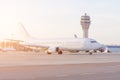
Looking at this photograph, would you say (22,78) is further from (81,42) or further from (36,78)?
(81,42)

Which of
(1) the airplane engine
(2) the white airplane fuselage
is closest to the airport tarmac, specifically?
(2) the white airplane fuselage

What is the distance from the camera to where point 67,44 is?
72188 millimetres

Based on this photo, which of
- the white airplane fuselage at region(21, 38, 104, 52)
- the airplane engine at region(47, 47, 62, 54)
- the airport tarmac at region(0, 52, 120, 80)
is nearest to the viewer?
the airport tarmac at region(0, 52, 120, 80)

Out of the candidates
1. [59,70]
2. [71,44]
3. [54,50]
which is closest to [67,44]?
[71,44]

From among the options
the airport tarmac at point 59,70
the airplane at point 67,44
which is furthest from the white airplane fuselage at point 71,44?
the airport tarmac at point 59,70

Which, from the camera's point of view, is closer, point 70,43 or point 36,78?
point 36,78

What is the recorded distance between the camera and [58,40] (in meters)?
75.6

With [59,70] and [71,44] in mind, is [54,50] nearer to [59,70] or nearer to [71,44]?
[71,44]

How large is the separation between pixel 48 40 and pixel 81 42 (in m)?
10.7

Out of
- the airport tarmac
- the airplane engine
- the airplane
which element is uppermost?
the airplane

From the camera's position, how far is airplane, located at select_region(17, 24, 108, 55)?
2753 inches

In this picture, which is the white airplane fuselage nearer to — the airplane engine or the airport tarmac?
the airplane engine

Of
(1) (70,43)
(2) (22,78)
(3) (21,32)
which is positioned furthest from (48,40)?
A: (2) (22,78)

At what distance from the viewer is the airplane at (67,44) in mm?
69938
